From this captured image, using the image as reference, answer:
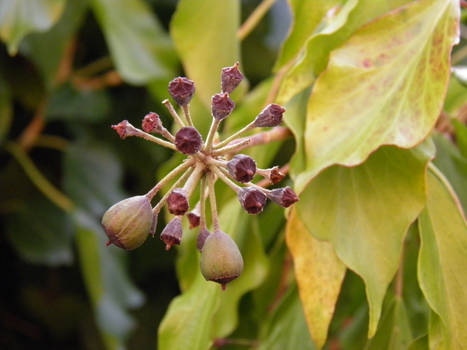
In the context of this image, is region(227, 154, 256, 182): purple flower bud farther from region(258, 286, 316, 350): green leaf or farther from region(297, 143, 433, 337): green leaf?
region(258, 286, 316, 350): green leaf

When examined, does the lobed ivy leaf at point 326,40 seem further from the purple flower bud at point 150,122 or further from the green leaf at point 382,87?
the purple flower bud at point 150,122

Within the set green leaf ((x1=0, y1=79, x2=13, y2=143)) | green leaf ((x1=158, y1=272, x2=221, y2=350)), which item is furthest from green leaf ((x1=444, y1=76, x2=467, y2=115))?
green leaf ((x1=0, y1=79, x2=13, y2=143))

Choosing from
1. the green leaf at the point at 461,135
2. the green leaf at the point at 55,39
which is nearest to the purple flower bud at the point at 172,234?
the green leaf at the point at 461,135

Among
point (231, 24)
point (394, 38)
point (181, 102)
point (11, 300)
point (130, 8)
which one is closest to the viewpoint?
point (181, 102)

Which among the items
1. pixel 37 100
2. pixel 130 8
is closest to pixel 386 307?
pixel 130 8

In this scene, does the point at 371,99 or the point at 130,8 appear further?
the point at 130,8

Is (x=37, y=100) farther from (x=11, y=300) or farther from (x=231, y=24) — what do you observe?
(x=231, y=24)
